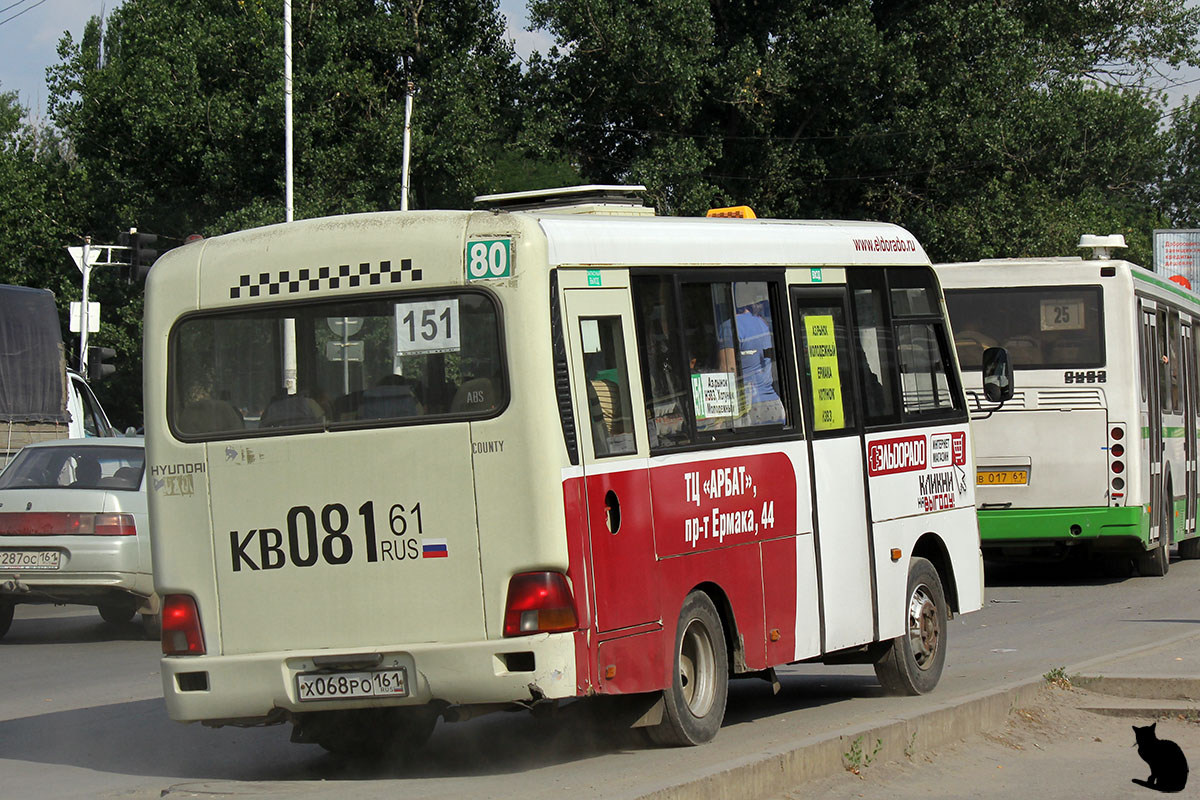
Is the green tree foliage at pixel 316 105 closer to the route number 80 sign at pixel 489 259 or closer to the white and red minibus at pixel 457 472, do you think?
the white and red minibus at pixel 457 472

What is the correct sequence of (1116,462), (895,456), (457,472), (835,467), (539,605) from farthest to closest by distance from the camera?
(1116,462)
(895,456)
(835,467)
(457,472)
(539,605)

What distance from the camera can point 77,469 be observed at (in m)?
14.5

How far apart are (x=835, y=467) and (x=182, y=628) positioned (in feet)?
12.1

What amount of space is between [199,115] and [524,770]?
1223 inches

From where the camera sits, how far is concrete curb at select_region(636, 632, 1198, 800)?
6.52m

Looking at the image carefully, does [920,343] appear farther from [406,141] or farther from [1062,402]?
[406,141]

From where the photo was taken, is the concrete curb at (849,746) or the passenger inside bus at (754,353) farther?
the passenger inside bus at (754,353)

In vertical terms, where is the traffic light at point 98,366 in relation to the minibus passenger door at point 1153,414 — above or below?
above

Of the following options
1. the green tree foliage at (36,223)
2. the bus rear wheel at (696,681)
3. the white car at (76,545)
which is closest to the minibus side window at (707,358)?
the bus rear wheel at (696,681)

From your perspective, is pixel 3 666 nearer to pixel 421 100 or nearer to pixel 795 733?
pixel 795 733

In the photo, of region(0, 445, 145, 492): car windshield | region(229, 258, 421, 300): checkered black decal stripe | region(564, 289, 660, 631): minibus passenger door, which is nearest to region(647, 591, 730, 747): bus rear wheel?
region(564, 289, 660, 631): minibus passenger door

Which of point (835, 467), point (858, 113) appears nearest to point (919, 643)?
point (835, 467)

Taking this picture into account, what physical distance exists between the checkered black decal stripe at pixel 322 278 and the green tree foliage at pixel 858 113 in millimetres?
26067

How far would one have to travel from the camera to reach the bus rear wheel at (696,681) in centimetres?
771
